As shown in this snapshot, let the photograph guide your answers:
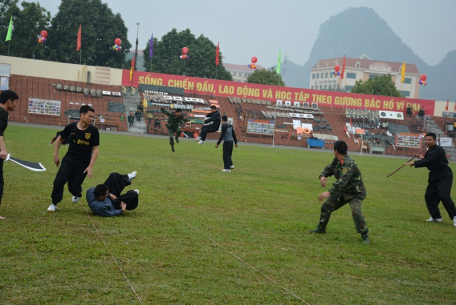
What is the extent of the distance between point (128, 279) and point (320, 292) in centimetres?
212

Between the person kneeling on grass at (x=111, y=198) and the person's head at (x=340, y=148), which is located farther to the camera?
the person kneeling on grass at (x=111, y=198)

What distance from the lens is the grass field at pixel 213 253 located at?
4.82 metres

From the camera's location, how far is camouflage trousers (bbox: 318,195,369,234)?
7.69m

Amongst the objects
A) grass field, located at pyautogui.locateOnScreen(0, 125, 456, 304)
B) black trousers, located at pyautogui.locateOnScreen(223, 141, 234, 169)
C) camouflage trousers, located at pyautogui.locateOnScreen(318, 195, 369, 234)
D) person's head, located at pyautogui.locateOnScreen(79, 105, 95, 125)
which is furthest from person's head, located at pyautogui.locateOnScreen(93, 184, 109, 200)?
black trousers, located at pyautogui.locateOnScreen(223, 141, 234, 169)

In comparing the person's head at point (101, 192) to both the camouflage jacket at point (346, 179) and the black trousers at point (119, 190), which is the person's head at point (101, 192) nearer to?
the black trousers at point (119, 190)

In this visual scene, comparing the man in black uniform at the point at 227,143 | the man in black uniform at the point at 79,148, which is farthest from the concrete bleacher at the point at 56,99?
the man in black uniform at the point at 79,148

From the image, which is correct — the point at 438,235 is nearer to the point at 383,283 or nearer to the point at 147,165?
the point at 383,283

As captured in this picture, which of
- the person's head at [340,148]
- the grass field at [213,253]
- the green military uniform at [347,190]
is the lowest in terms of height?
the grass field at [213,253]

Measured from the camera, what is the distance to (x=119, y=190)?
28.2ft

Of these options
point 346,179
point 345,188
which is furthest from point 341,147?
point 345,188

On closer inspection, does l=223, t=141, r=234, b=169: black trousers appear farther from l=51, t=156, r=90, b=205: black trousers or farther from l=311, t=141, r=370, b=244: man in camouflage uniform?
l=311, t=141, r=370, b=244: man in camouflage uniform

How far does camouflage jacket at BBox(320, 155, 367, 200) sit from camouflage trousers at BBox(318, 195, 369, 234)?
0.10 m

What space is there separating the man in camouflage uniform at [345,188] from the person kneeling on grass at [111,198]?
3368 millimetres

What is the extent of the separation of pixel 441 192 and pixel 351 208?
3.62m
